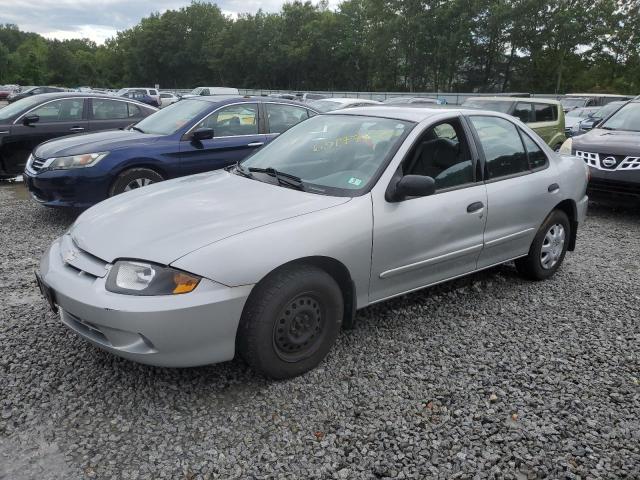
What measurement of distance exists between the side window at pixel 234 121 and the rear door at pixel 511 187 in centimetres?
384

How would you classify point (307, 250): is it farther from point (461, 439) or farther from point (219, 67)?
point (219, 67)

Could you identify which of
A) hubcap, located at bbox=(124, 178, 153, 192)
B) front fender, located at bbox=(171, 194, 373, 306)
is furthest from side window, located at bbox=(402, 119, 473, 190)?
hubcap, located at bbox=(124, 178, 153, 192)

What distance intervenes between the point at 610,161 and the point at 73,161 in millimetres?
6928

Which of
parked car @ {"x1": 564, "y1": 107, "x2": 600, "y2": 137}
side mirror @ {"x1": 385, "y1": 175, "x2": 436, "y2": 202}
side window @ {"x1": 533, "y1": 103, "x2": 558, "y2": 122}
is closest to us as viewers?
side mirror @ {"x1": 385, "y1": 175, "x2": 436, "y2": 202}

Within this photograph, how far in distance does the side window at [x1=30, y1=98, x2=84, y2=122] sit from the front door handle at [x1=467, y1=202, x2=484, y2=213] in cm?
742

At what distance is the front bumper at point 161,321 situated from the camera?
2.57 metres

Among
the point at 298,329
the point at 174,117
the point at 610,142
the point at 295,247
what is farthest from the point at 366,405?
the point at 610,142

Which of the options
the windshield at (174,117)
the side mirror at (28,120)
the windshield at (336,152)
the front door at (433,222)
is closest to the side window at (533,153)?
the front door at (433,222)

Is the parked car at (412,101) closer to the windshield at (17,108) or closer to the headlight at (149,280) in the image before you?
the headlight at (149,280)

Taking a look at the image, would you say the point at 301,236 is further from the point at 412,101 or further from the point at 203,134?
the point at 412,101

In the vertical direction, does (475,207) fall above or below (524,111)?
below

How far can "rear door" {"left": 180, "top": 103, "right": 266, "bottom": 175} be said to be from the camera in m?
6.70

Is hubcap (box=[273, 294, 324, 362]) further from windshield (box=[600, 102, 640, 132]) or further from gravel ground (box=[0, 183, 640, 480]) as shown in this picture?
windshield (box=[600, 102, 640, 132])

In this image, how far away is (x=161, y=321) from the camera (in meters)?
2.57
